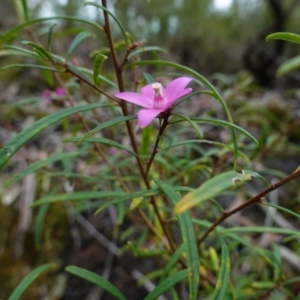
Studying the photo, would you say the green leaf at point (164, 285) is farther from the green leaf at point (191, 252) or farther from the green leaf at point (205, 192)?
the green leaf at point (205, 192)

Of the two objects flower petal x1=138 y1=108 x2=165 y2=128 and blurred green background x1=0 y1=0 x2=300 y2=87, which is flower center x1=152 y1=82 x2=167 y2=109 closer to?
flower petal x1=138 y1=108 x2=165 y2=128

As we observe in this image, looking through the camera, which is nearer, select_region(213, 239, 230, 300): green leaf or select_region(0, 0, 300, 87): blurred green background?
select_region(213, 239, 230, 300): green leaf

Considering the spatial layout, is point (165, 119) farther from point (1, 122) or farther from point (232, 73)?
point (232, 73)

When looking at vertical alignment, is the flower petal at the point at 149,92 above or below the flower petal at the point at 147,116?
above

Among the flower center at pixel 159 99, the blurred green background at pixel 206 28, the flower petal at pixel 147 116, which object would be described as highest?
the blurred green background at pixel 206 28

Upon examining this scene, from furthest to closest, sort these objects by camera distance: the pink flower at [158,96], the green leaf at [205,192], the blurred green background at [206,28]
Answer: the blurred green background at [206,28] → the pink flower at [158,96] → the green leaf at [205,192]

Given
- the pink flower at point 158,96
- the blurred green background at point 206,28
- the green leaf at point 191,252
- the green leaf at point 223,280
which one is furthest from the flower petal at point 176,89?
the blurred green background at point 206,28

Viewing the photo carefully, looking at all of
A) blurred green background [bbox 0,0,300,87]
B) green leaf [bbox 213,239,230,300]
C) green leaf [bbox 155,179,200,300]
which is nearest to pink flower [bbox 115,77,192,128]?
green leaf [bbox 155,179,200,300]

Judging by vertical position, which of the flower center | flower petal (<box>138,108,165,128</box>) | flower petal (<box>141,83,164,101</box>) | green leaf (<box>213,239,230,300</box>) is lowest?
green leaf (<box>213,239,230,300</box>)
